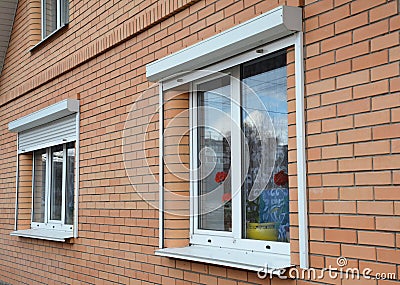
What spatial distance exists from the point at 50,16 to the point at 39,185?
2396mm

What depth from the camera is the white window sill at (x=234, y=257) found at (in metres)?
4.11

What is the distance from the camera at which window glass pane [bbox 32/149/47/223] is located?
30.6 ft

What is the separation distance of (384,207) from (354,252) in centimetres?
34

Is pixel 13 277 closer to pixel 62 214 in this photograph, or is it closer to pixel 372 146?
pixel 62 214

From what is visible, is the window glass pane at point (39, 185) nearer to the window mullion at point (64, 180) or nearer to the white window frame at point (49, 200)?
the white window frame at point (49, 200)

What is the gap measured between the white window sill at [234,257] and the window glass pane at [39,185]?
4.24m

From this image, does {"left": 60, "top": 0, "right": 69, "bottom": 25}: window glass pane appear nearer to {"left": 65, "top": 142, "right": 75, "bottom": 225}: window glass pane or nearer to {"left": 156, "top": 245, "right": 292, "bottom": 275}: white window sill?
{"left": 65, "top": 142, "right": 75, "bottom": 225}: window glass pane

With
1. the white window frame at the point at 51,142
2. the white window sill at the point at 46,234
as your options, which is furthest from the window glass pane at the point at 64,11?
the white window sill at the point at 46,234

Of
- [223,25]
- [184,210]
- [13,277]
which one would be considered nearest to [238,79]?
[223,25]

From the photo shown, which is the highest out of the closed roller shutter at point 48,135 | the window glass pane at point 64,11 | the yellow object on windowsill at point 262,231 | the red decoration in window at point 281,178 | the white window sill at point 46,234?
the window glass pane at point 64,11

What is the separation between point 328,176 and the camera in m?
3.80

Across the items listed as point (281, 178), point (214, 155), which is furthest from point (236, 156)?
point (281, 178)

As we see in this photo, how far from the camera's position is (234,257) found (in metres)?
4.56

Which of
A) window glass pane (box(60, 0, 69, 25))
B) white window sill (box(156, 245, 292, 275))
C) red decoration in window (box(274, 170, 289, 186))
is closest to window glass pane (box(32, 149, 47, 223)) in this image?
window glass pane (box(60, 0, 69, 25))
